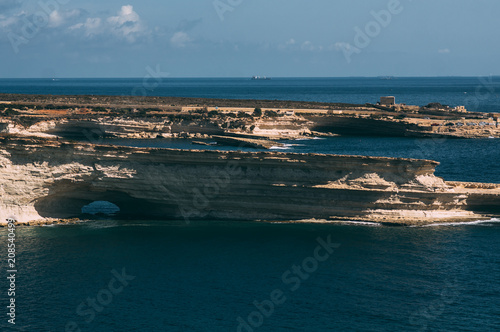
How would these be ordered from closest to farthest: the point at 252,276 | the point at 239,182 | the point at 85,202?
the point at 252,276 → the point at 239,182 → the point at 85,202

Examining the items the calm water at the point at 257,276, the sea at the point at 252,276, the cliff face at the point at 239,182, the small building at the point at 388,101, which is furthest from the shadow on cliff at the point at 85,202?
the small building at the point at 388,101

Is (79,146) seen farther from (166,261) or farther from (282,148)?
(282,148)

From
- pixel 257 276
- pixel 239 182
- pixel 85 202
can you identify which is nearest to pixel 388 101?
pixel 239 182

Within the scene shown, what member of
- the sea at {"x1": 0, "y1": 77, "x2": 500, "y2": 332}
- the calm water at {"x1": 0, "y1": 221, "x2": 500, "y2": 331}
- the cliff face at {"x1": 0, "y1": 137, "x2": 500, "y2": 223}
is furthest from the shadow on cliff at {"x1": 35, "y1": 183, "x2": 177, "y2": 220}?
the calm water at {"x1": 0, "y1": 221, "x2": 500, "y2": 331}

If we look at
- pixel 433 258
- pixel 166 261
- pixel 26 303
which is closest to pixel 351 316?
pixel 433 258

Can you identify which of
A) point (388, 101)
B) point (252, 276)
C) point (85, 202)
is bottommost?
point (252, 276)

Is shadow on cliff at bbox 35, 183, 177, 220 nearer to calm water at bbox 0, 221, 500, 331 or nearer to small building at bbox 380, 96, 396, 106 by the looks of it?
calm water at bbox 0, 221, 500, 331

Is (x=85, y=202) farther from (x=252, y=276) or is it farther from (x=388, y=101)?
(x=388, y=101)
